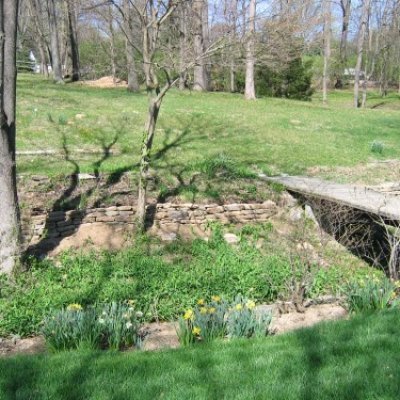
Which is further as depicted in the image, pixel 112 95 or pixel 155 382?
pixel 112 95

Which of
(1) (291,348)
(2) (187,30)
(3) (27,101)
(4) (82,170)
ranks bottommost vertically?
(1) (291,348)

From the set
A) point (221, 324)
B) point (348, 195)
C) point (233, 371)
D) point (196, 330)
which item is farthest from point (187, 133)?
point (233, 371)

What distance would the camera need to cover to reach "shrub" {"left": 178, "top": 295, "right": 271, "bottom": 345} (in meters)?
4.01

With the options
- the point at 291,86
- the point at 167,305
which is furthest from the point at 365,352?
the point at 291,86

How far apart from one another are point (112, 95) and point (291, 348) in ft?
44.0

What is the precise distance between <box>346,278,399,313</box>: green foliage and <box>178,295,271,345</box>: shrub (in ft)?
3.45

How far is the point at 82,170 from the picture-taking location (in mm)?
8133

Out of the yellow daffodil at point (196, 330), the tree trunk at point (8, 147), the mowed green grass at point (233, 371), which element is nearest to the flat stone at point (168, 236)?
A: the tree trunk at point (8, 147)

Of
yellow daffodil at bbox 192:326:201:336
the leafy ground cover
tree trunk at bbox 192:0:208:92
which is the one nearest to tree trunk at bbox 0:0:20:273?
the leafy ground cover

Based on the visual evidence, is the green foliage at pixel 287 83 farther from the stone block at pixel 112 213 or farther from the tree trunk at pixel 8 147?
the tree trunk at pixel 8 147

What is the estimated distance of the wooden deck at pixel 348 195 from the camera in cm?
635

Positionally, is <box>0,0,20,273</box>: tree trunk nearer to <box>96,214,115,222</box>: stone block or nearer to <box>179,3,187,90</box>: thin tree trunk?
<box>96,214,115,222</box>: stone block

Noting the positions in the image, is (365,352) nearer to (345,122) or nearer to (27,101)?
(27,101)

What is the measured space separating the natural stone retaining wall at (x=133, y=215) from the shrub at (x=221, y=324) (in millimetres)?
3086
